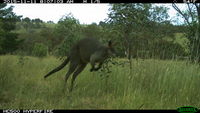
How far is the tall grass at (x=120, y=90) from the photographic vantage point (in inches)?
162

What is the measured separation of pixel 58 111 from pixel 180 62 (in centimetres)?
348

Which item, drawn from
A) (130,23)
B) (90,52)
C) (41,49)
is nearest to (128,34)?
(130,23)

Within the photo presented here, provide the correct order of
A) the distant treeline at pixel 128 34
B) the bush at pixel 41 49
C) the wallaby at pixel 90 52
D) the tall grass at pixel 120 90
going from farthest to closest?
1. the bush at pixel 41 49
2. the distant treeline at pixel 128 34
3. the tall grass at pixel 120 90
4. the wallaby at pixel 90 52

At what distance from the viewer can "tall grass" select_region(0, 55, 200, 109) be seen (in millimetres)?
4125

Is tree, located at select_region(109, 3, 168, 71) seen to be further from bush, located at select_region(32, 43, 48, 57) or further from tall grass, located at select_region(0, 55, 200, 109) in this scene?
bush, located at select_region(32, 43, 48, 57)

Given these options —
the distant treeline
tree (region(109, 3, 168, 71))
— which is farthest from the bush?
tree (region(109, 3, 168, 71))

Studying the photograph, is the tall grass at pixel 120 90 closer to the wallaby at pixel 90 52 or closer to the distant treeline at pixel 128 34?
the distant treeline at pixel 128 34

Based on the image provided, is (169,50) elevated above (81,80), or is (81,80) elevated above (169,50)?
(169,50)

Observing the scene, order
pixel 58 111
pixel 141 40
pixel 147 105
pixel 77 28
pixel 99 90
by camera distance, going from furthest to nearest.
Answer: pixel 141 40 → pixel 99 90 → pixel 77 28 → pixel 147 105 → pixel 58 111

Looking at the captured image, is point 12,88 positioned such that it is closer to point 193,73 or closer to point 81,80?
point 81,80

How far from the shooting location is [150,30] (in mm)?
5605

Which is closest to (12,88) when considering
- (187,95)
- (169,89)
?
(169,89)

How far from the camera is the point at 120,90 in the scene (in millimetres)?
4781

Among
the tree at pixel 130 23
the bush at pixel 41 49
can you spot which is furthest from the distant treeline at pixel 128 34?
the bush at pixel 41 49
